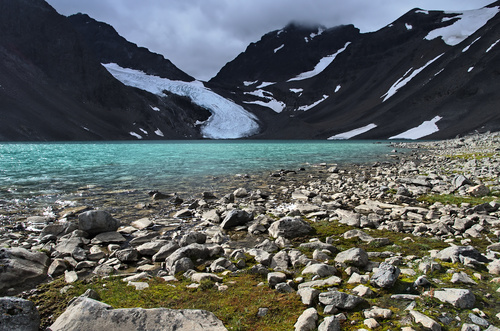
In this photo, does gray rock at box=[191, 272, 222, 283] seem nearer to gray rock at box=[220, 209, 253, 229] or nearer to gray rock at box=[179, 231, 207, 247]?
gray rock at box=[179, 231, 207, 247]

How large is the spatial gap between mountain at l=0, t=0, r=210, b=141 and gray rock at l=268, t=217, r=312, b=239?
143 meters

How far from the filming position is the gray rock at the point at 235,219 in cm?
948

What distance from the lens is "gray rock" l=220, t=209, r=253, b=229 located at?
31.1 ft

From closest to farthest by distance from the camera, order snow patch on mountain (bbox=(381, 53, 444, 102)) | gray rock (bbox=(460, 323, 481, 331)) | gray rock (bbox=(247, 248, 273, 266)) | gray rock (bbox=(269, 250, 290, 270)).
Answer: gray rock (bbox=(460, 323, 481, 331)) < gray rock (bbox=(269, 250, 290, 270)) < gray rock (bbox=(247, 248, 273, 266)) < snow patch on mountain (bbox=(381, 53, 444, 102))

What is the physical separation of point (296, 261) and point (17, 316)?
14.4ft

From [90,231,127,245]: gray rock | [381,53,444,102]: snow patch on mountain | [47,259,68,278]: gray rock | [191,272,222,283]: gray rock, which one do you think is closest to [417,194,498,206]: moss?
[191,272,222,283]: gray rock

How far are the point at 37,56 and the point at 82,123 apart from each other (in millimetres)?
65531

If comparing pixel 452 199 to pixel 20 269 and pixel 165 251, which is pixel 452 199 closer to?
pixel 165 251

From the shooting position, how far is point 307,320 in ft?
12.8

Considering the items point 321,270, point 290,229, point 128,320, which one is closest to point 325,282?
point 321,270

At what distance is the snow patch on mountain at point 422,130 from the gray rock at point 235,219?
485 feet

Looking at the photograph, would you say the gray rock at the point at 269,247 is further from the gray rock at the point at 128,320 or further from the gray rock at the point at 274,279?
the gray rock at the point at 128,320

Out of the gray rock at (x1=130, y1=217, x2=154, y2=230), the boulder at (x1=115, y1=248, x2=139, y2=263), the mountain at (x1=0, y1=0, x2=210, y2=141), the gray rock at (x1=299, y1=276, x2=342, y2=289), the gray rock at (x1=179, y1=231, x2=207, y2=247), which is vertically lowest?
the gray rock at (x1=130, y1=217, x2=154, y2=230)

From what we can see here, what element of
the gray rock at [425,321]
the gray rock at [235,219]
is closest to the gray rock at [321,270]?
the gray rock at [425,321]
